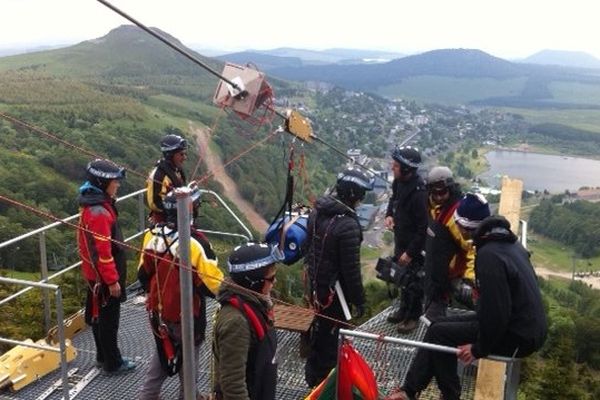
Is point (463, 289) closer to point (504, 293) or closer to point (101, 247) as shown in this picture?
point (504, 293)

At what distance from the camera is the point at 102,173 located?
5.25m

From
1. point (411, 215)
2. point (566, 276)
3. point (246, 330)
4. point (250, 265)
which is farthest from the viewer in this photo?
point (566, 276)

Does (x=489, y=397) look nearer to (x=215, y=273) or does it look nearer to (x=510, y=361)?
(x=510, y=361)

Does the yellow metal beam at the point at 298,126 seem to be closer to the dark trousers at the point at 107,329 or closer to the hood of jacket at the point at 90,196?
the hood of jacket at the point at 90,196

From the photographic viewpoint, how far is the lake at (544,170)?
419 feet

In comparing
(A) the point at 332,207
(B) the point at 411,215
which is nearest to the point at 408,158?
(B) the point at 411,215

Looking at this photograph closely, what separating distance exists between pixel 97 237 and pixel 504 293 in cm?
336

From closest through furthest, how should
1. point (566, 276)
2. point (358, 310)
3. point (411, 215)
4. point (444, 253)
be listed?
point (444, 253) < point (358, 310) < point (411, 215) < point (566, 276)

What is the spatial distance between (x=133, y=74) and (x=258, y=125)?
488ft

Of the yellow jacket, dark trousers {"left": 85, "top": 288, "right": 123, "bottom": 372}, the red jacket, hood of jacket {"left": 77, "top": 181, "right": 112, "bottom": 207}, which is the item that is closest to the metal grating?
dark trousers {"left": 85, "top": 288, "right": 123, "bottom": 372}

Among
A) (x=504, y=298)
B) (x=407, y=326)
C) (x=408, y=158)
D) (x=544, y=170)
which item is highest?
(x=408, y=158)

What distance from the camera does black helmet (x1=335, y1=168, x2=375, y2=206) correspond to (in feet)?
16.2

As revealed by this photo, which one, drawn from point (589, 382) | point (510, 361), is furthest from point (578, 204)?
point (510, 361)

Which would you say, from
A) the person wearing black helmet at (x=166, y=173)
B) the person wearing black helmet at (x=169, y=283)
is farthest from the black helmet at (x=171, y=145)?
the person wearing black helmet at (x=169, y=283)
